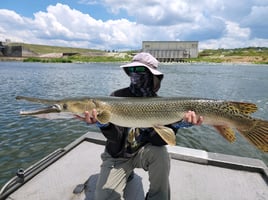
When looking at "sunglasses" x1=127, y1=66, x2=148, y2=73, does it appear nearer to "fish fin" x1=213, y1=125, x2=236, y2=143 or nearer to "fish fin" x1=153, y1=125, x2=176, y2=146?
"fish fin" x1=153, y1=125, x2=176, y2=146

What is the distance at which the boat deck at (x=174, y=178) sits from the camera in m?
3.12

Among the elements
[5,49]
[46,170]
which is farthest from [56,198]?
[5,49]

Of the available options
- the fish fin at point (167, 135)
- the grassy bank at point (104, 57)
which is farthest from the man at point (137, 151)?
the grassy bank at point (104, 57)

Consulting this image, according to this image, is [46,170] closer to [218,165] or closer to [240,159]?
[218,165]

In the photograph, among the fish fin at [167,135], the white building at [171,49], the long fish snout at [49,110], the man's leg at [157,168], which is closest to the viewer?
the long fish snout at [49,110]

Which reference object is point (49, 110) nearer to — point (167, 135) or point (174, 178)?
point (167, 135)

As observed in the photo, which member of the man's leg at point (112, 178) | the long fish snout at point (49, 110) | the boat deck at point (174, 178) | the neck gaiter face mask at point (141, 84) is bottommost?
the boat deck at point (174, 178)

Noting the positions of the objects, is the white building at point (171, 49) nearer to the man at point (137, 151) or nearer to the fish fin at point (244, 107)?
the man at point (137, 151)

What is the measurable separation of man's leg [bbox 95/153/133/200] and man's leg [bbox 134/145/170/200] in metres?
0.24

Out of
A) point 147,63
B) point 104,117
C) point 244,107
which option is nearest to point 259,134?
point 244,107

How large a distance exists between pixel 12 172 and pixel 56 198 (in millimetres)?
3129

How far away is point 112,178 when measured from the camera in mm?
2855

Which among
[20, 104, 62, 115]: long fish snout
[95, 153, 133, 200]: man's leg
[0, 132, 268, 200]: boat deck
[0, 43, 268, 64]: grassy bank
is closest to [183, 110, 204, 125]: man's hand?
[95, 153, 133, 200]: man's leg

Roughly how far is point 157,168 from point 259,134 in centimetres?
121
